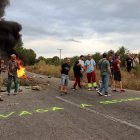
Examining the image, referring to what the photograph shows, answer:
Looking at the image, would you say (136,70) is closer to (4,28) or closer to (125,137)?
(125,137)

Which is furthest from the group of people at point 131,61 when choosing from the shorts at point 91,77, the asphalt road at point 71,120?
the asphalt road at point 71,120

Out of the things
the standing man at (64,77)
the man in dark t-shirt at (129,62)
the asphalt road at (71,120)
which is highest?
the man in dark t-shirt at (129,62)

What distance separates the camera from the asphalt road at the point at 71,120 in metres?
8.38

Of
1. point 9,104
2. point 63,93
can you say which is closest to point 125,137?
point 9,104

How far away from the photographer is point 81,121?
10.1 meters

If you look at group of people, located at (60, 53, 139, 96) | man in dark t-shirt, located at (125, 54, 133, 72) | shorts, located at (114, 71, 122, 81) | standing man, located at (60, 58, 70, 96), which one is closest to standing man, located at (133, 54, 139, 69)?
man in dark t-shirt, located at (125, 54, 133, 72)

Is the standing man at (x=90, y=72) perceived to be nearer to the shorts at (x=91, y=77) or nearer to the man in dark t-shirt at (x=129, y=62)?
the shorts at (x=91, y=77)

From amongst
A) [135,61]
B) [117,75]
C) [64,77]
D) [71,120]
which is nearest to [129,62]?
[135,61]

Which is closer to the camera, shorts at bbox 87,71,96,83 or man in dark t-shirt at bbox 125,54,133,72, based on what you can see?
shorts at bbox 87,71,96,83

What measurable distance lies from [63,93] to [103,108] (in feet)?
20.1

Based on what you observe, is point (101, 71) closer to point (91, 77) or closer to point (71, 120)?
point (91, 77)

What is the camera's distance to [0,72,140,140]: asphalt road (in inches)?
330

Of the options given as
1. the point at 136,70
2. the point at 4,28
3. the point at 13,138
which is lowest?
the point at 13,138

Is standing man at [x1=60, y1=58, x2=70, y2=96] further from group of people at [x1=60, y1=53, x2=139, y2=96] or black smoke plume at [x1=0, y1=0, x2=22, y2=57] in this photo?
black smoke plume at [x1=0, y1=0, x2=22, y2=57]
